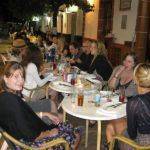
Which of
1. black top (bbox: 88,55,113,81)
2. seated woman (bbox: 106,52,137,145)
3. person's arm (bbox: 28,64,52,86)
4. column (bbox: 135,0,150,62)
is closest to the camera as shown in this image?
seated woman (bbox: 106,52,137,145)

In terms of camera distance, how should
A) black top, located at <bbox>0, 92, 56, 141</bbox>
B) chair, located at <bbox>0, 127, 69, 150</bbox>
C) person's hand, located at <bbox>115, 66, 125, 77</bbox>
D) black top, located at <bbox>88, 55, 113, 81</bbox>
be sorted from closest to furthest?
chair, located at <bbox>0, 127, 69, 150</bbox> < black top, located at <bbox>0, 92, 56, 141</bbox> < person's hand, located at <bbox>115, 66, 125, 77</bbox> < black top, located at <bbox>88, 55, 113, 81</bbox>

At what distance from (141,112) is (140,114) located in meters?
0.02

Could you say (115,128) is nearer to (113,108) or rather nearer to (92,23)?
(113,108)

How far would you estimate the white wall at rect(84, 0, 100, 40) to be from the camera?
9505 millimetres

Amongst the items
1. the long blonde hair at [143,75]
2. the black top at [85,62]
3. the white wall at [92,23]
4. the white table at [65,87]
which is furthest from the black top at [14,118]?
the white wall at [92,23]

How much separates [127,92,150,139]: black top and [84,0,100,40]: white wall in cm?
726

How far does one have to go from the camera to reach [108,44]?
840 centimetres

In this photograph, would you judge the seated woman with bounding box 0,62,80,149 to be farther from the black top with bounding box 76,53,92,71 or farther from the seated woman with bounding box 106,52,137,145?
the black top with bounding box 76,53,92,71

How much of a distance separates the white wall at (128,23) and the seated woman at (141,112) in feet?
15.4

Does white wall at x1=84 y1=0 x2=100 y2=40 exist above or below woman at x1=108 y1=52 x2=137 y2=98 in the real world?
above

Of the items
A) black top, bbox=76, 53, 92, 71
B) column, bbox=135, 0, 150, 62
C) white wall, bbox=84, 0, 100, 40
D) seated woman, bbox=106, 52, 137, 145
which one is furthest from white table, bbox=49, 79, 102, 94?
white wall, bbox=84, 0, 100, 40

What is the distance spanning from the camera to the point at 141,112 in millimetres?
2363

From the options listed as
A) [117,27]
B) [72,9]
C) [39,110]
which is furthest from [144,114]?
[72,9]

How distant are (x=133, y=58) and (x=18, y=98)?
6.71 feet
